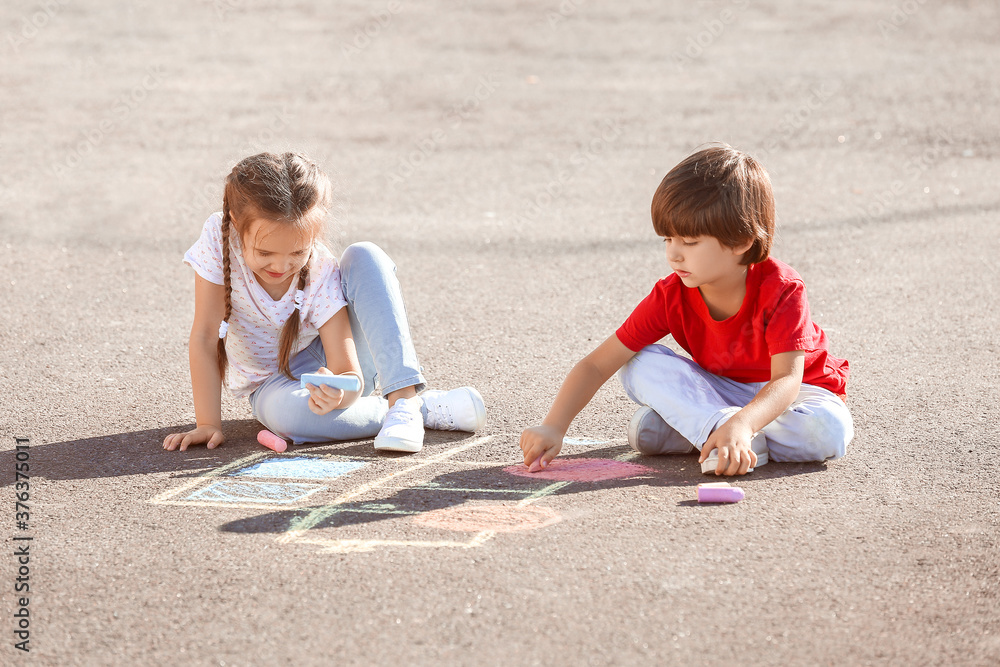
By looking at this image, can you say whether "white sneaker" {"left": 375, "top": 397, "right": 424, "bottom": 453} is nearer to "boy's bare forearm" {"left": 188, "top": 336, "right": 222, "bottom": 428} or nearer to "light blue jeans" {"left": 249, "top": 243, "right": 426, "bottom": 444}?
"light blue jeans" {"left": 249, "top": 243, "right": 426, "bottom": 444}

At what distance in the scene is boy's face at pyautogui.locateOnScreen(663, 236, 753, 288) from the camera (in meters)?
2.95

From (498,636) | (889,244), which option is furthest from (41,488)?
(889,244)

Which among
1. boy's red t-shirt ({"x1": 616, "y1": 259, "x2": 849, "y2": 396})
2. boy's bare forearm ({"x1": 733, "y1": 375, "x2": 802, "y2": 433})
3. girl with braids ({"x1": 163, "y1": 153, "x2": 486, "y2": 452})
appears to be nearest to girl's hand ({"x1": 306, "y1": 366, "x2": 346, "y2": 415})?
girl with braids ({"x1": 163, "y1": 153, "x2": 486, "y2": 452})

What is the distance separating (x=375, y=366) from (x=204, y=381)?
0.55 meters

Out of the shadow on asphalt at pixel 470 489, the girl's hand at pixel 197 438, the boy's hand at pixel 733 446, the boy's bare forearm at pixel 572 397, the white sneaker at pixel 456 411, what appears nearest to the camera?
the shadow on asphalt at pixel 470 489

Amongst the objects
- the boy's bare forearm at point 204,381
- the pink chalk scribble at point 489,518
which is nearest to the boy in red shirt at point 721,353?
the pink chalk scribble at point 489,518

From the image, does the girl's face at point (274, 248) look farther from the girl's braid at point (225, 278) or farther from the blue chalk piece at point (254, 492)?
the blue chalk piece at point (254, 492)

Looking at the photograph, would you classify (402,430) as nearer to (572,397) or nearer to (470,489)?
(470,489)

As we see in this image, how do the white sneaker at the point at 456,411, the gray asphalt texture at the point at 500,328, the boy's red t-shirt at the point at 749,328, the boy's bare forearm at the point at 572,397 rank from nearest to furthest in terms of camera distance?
the gray asphalt texture at the point at 500,328, the boy's red t-shirt at the point at 749,328, the boy's bare forearm at the point at 572,397, the white sneaker at the point at 456,411

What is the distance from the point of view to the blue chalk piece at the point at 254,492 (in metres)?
2.88

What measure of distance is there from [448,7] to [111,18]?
3642 mm

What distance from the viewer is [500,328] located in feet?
14.8

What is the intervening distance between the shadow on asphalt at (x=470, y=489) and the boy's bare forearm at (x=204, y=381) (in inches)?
25.5

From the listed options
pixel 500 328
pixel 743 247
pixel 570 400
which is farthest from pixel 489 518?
pixel 500 328
